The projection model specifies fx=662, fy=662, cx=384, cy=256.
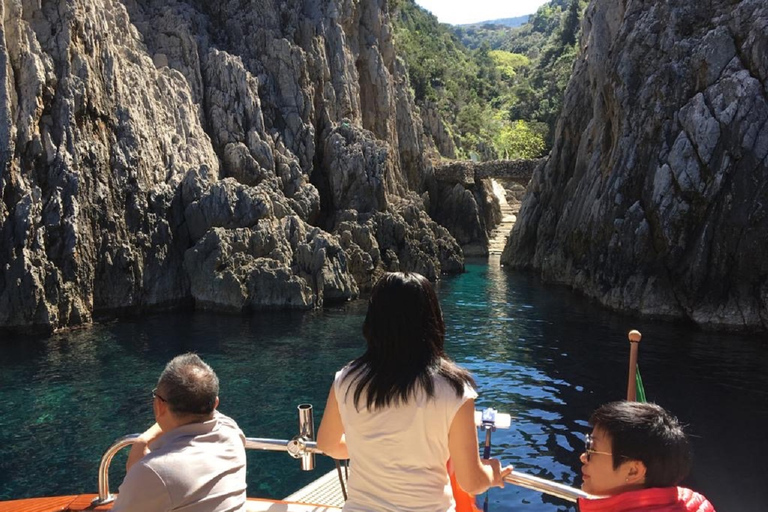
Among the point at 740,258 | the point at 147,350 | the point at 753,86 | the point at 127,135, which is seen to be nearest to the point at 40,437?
the point at 147,350

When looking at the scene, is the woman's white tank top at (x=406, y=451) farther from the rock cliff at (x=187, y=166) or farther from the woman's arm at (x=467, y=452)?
the rock cliff at (x=187, y=166)

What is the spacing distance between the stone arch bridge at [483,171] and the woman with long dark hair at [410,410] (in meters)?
57.7

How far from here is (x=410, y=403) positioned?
140 inches

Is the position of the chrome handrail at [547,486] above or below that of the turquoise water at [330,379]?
above

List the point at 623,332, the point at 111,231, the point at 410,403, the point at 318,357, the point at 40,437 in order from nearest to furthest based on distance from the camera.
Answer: the point at 410,403
the point at 40,437
the point at 318,357
the point at 623,332
the point at 111,231

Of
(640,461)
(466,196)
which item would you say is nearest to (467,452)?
(640,461)

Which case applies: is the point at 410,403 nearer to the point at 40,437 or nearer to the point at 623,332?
the point at 40,437

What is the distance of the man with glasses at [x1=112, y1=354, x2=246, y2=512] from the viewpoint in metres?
3.61

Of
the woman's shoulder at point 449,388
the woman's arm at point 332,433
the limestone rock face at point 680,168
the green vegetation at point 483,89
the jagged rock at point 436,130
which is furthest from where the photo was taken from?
the green vegetation at point 483,89

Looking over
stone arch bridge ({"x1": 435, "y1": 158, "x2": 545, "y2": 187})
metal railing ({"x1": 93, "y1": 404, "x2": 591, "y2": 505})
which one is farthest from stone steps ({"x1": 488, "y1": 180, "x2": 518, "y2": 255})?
metal railing ({"x1": 93, "y1": 404, "x2": 591, "y2": 505})

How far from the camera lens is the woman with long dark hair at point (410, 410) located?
355cm

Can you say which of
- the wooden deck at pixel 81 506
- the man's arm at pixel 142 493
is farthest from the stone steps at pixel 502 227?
the man's arm at pixel 142 493

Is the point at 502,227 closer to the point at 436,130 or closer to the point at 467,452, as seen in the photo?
the point at 436,130

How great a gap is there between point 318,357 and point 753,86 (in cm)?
2039
